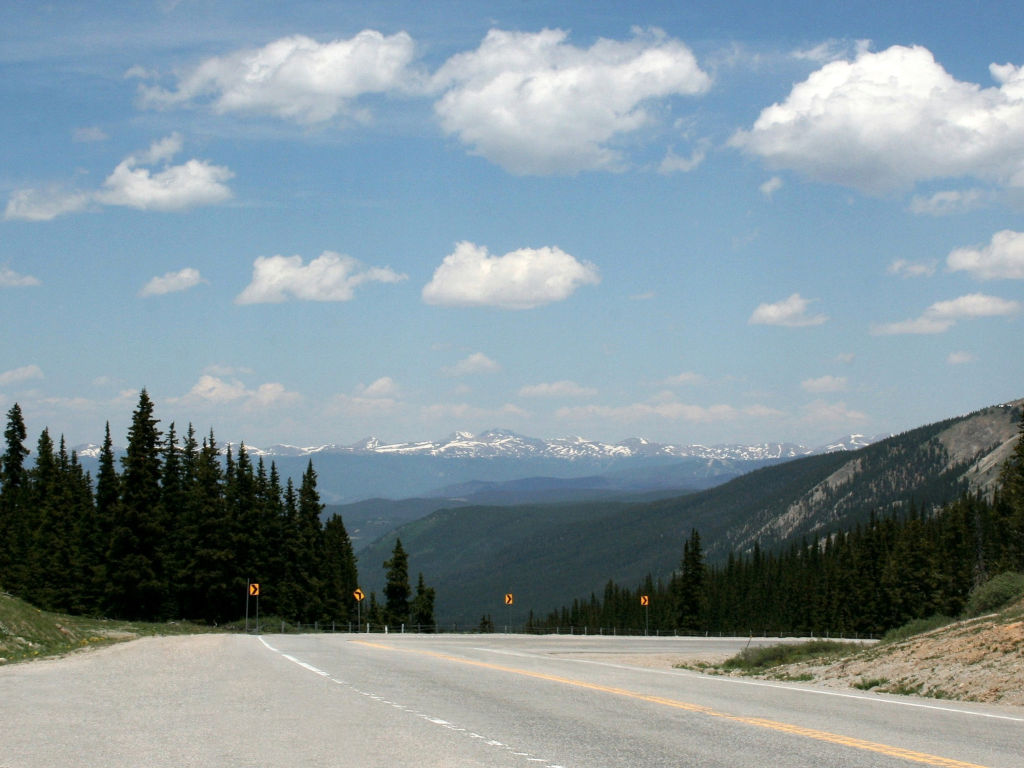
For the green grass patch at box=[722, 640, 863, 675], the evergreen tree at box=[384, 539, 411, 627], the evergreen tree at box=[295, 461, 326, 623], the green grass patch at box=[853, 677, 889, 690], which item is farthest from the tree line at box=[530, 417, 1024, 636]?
the green grass patch at box=[853, 677, 889, 690]

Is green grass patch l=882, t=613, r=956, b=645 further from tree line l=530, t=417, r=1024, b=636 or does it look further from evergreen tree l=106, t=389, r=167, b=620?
tree line l=530, t=417, r=1024, b=636

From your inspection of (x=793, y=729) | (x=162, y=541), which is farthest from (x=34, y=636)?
(x=162, y=541)

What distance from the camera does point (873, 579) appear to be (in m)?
110

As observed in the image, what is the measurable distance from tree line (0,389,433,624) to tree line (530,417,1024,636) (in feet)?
150

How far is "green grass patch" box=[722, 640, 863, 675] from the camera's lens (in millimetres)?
33719

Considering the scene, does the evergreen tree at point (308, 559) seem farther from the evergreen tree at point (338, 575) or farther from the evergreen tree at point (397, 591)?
the evergreen tree at point (397, 591)

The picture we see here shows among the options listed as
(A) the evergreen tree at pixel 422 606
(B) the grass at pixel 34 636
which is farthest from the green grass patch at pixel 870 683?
(A) the evergreen tree at pixel 422 606

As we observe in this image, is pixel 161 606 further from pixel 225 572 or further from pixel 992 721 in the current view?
pixel 992 721

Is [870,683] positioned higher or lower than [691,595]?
higher

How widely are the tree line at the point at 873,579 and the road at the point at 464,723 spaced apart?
77982mm

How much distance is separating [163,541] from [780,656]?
48317 mm

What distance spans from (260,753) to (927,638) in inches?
934

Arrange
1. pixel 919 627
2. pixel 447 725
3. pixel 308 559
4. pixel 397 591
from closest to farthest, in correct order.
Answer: pixel 447 725, pixel 919 627, pixel 308 559, pixel 397 591

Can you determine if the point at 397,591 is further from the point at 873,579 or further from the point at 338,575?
the point at 873,579
